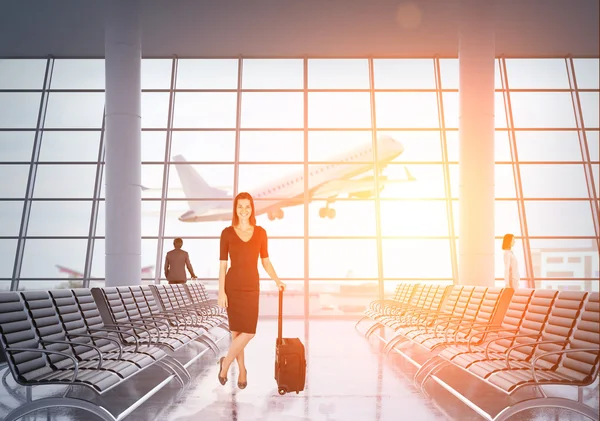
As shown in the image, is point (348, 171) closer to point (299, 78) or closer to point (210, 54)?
point (299, 78)

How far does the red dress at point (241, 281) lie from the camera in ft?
13.6

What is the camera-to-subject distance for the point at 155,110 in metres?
12.3

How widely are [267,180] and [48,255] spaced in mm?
4896

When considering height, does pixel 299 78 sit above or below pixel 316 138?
above

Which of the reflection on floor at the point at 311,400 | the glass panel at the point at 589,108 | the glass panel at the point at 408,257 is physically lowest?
the reflection on floor at the point at 311,400

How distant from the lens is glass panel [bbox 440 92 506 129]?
12.1 metres

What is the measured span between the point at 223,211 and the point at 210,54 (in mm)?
3871

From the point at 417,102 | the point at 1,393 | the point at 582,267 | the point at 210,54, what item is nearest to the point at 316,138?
the point at 417,102

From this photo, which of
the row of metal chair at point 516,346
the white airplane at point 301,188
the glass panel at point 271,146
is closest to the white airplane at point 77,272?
the white airplane at point 301,188

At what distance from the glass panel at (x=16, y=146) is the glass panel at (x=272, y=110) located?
15.6ft

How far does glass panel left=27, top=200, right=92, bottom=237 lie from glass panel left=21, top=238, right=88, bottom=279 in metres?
0.17

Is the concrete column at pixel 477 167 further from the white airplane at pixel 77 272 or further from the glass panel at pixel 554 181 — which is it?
the white airplane at pixel 77 272

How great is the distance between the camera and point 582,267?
37.2ft

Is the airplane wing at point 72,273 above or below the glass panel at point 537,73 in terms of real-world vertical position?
below
